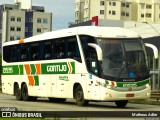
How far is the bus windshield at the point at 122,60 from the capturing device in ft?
73.4

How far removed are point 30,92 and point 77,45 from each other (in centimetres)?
711

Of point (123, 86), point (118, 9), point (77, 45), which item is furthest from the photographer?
point (118, 9)

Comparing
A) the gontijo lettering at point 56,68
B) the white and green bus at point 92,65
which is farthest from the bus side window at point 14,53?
the gontijo lettering at point 56,68

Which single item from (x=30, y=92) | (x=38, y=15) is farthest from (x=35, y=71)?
(x=38, y=15)

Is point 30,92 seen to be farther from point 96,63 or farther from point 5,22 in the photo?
point 5,22

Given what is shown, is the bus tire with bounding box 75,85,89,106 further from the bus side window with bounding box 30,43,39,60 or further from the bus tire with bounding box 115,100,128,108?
the bus side window with bounding box 30,43,39,60

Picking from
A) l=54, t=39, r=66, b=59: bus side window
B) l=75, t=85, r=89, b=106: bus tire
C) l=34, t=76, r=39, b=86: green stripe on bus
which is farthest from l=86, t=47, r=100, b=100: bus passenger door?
l=34, t=76, r=39, b=86: green stripe on bus

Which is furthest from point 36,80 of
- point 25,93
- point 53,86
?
point 53,86

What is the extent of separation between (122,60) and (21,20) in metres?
122

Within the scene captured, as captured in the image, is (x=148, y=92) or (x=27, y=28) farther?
(x=27, y=28)

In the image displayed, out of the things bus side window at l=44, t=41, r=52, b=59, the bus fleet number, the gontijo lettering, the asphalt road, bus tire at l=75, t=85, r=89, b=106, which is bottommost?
the asphalt road

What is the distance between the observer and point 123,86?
73.5ft

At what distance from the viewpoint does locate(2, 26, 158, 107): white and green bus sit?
22.4 metres

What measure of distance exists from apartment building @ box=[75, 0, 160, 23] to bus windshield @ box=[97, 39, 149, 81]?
356 feet
